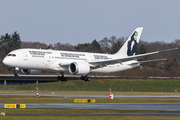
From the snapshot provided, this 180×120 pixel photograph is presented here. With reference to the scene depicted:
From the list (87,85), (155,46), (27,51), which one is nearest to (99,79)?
(87,85)

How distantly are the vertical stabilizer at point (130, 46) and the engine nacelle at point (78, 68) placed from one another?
1297cm

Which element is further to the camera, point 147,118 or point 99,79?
point 99,79

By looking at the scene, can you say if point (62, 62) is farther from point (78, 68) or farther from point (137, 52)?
point (137, 52)

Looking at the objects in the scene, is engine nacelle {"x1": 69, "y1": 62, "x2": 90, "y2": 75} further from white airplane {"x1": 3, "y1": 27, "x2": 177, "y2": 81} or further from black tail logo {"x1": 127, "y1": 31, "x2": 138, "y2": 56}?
black tail logo {"x1": 127, "y1": 31, "x2": 138, "y2": 56}

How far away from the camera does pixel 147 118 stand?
86.4 feet

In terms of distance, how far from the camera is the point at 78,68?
174 feet

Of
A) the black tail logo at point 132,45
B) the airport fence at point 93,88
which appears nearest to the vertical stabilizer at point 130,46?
the black tail logo at point 132,45

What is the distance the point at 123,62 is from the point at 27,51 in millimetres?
20314

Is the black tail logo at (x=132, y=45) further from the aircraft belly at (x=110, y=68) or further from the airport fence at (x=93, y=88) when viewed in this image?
the airport fence at (x=93, y=88)

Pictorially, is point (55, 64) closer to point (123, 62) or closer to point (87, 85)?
point (123, 62)

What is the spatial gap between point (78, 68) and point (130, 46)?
689 inches

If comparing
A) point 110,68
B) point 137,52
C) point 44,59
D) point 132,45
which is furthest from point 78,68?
point 137,52

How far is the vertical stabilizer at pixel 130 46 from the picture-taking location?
2595 inches

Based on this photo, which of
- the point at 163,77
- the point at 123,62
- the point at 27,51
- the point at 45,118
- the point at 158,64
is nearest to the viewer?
the point at 45,118
